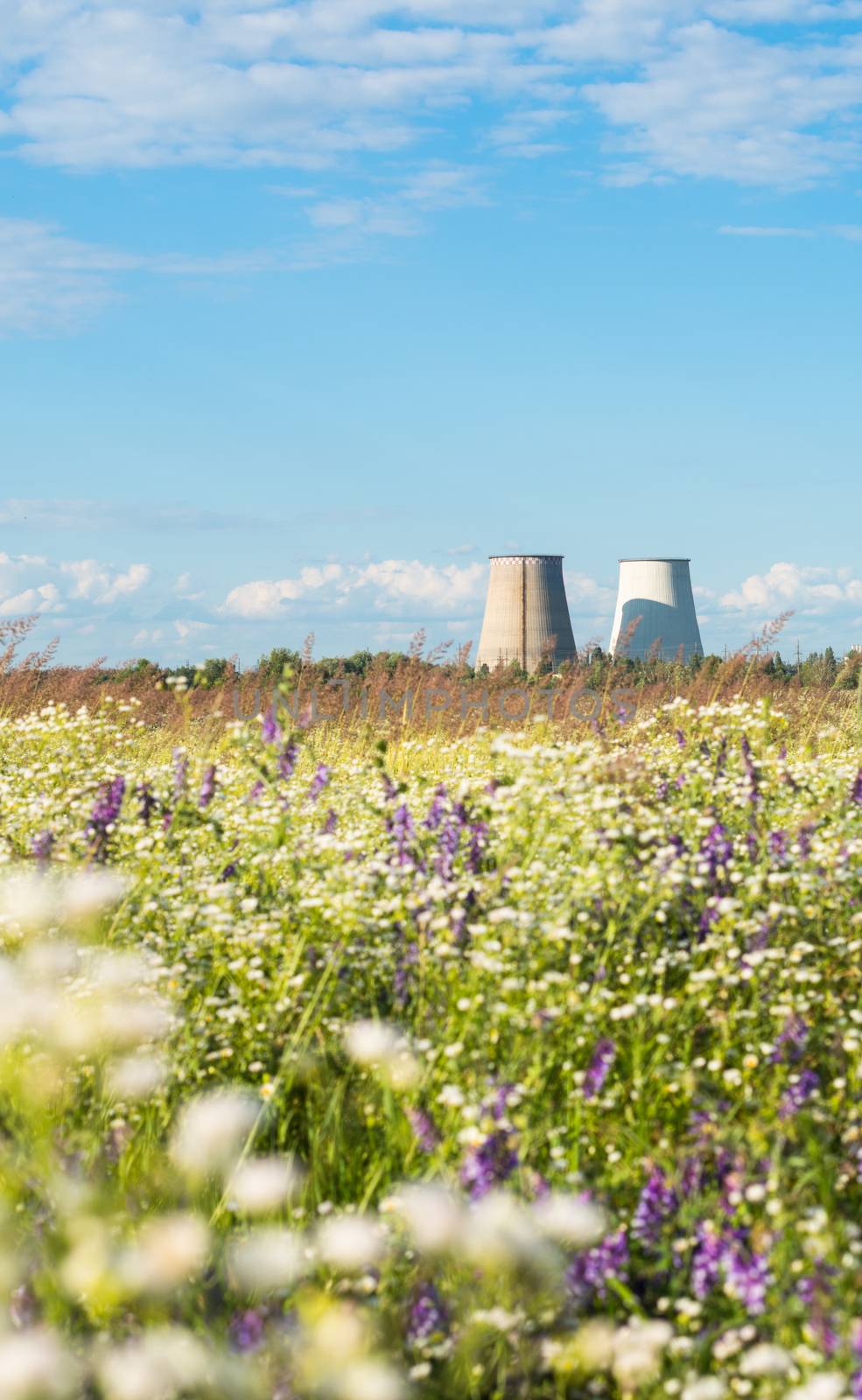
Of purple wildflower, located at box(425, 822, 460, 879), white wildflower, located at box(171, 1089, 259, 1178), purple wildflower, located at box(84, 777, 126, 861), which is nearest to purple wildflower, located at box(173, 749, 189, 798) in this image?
purple wildflower, located at box(84, 777, 126, 861)

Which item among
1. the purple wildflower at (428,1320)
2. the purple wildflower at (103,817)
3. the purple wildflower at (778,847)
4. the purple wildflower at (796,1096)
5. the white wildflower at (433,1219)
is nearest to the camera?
the white wildflower at (433,1219)

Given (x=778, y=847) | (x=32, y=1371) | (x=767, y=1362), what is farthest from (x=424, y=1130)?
(x=778, y=847)

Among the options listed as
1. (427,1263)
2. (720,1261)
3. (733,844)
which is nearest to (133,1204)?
(427,1263)

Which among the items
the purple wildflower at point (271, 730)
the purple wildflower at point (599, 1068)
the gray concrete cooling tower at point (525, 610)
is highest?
the gray concrete cooling tower at point (525, 610)

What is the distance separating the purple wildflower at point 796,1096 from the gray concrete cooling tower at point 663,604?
59.6ft

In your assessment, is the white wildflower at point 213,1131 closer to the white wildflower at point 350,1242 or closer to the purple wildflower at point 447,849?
the white wildflower at point 350,1242

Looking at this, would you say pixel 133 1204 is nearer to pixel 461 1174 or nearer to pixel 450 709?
pixel 461 1174

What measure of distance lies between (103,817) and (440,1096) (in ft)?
6.85

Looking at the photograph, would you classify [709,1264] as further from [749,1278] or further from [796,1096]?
[796,1096]

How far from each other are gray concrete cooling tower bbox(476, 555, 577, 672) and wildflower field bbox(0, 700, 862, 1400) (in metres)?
16.7

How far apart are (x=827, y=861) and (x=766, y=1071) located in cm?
111

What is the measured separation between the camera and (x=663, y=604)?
20953 millimetres

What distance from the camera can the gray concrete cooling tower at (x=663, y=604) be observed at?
68.8 feet

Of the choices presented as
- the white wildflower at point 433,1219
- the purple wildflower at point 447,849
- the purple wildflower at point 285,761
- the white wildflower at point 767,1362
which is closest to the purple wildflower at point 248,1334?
the white wildflower at point 433,1219
